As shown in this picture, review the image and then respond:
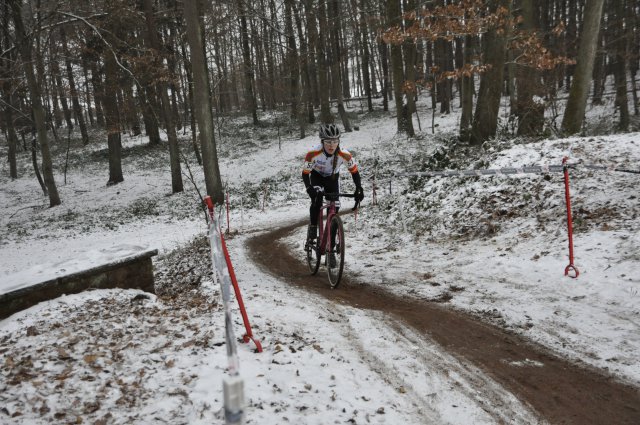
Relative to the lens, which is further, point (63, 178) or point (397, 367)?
point (63, 178)

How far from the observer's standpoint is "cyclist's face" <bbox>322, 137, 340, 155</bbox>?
7.27 metres

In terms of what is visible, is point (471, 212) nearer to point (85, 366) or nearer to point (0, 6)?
point (85, 366)

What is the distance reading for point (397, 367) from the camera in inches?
171

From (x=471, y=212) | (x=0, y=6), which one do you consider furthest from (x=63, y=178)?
(x=471, y=212)

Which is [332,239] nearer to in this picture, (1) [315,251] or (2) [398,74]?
(1) [315,251]

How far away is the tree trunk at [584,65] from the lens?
38.9ft

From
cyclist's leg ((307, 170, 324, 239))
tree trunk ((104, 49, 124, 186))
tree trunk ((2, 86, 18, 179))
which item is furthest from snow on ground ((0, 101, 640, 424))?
tree trunk ((2, 86, 18, 179))

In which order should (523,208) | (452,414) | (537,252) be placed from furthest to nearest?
1. (523,208)
2. (537,252)
3. (452,414)

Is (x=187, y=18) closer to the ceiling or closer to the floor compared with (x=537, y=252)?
closer to the ceiling

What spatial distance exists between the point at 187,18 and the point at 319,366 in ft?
51.2

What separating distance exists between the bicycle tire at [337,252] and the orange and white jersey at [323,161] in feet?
3.08

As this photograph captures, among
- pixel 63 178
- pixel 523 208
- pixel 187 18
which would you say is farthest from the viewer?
pixel 63 178

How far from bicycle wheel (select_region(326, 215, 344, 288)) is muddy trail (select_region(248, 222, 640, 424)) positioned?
24 centimetres

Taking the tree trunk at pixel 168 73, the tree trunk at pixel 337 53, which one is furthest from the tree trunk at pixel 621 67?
the tree trunk at pixel 168 73
